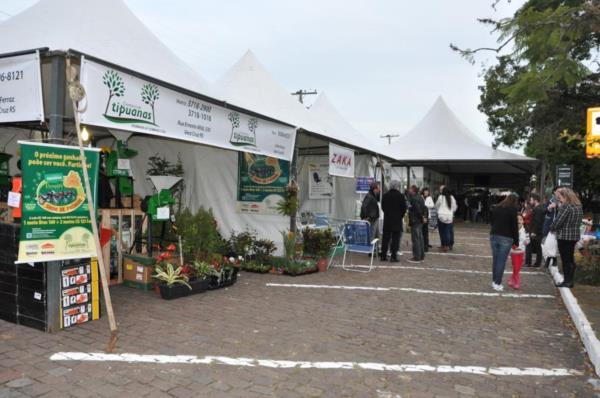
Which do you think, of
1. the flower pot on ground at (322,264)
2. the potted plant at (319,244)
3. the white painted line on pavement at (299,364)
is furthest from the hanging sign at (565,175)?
the white painted line on pavement at (299,364)

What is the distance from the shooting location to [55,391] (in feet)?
10.3

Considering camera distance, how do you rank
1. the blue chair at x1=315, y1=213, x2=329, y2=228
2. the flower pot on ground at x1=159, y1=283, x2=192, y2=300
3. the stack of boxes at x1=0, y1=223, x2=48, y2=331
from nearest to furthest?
1. the stack of boxes at x1=0, y1=223, x2=48, y2=331
2. the flower pot on ground at x1=159, y1=283, x2=192, y2=300
3. the blue chair at x1=315, y1=213, x2=329, y2=228

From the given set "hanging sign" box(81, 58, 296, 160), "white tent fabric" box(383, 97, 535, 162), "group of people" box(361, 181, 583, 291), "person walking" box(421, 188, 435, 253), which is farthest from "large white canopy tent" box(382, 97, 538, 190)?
"hanging sign" box(81, 58, 296, 160)

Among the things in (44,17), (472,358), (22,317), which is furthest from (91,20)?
(472,358)

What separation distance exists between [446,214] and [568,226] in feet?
14.3

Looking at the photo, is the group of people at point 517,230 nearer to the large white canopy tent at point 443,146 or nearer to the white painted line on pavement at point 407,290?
the white painted line on pavement at point 407,290

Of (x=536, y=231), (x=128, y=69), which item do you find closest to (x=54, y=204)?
(x=128, y=69)

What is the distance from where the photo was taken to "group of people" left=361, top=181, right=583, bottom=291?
6.72 m

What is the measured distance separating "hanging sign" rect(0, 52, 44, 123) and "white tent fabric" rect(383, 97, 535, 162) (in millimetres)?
16777

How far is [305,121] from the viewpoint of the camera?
904cm

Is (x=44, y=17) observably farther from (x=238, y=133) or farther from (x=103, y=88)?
(x=238, y=133)

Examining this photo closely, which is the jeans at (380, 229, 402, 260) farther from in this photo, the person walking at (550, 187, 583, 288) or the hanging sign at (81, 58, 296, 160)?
the hanging sign at (81, 58, 296, 160)

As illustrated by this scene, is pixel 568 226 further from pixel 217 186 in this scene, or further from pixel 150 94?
pixel 217 186

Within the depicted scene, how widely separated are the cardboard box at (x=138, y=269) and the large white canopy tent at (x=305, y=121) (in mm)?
3973
